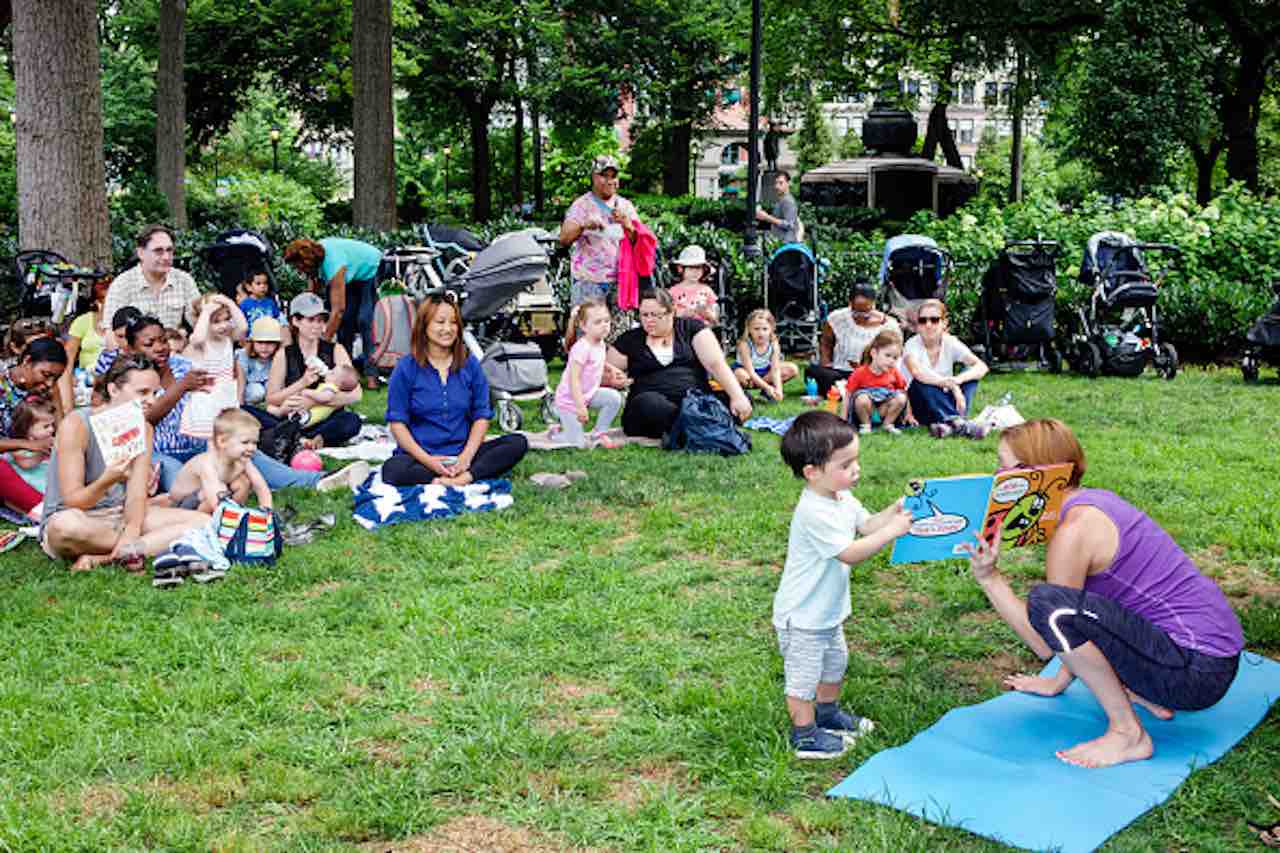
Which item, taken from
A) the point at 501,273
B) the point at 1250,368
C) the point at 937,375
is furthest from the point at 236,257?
the point at 1250,368

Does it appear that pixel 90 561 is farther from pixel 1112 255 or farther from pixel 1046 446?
pixel 1112 255

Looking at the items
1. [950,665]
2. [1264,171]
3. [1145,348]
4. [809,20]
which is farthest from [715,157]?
[950,665]

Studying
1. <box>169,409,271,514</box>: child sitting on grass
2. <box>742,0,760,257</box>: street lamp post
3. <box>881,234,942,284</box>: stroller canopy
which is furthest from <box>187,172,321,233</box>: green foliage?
<box>169,409,271,514</box>: child sitting on grass

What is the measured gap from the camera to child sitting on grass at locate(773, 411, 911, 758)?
4031 millimetres

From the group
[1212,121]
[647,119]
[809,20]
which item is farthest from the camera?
[647,119]

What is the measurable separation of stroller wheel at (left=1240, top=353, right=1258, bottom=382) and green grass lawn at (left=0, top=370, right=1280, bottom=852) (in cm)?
474

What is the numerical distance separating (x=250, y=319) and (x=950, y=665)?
678 cm

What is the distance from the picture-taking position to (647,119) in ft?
114

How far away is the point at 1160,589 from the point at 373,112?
44.7 ft

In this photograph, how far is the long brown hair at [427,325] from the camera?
765 cm

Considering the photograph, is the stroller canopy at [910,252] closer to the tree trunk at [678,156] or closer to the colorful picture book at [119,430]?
the colorful picture book at [119,430]

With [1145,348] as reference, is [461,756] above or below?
below

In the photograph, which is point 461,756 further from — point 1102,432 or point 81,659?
point 1102,432

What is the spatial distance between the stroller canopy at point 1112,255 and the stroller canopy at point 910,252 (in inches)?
60.9
